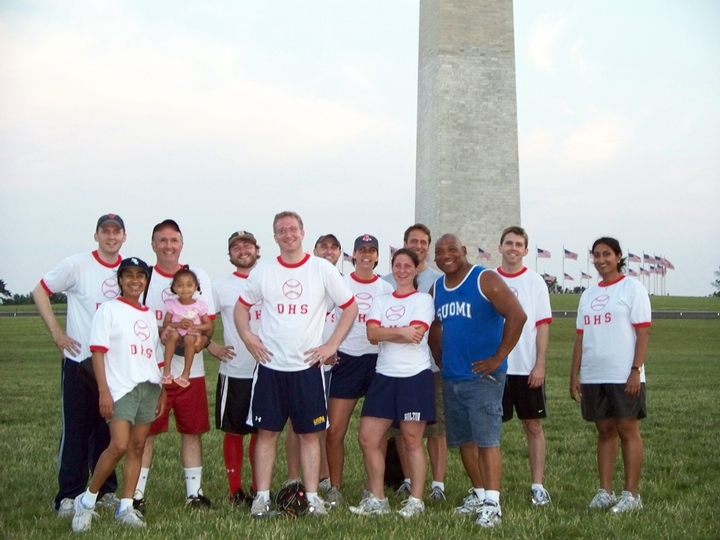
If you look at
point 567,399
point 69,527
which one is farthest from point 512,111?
point 69,527

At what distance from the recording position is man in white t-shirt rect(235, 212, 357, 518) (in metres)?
5.44

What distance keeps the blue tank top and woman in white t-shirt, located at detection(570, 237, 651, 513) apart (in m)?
0.76

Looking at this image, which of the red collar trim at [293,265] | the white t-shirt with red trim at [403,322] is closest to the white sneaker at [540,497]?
the white t-shirt with red trim at [403,322]

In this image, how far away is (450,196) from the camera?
27.9m

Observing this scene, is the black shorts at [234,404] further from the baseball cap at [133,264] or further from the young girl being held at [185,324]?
the baseball cap at [133,264]

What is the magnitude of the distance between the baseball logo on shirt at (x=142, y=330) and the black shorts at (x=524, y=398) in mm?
2538

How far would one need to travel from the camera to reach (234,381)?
604 centimetres

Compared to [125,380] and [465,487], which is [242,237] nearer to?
[125,380]

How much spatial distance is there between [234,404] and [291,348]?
0.84m

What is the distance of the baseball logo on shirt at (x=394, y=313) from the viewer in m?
5.64

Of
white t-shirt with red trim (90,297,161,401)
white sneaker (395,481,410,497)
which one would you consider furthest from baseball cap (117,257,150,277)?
white sneaker (395,481,410,497)

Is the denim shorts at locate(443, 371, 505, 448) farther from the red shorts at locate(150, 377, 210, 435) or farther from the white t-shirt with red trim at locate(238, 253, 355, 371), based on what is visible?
the red shorts at locate(150, 377, 210, 435)

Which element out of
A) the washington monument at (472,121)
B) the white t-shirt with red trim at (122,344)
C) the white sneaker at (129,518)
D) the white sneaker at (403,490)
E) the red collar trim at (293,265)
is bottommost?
the white sneaker at (403,490)

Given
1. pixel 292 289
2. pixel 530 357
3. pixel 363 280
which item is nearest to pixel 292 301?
pixel 292 289
